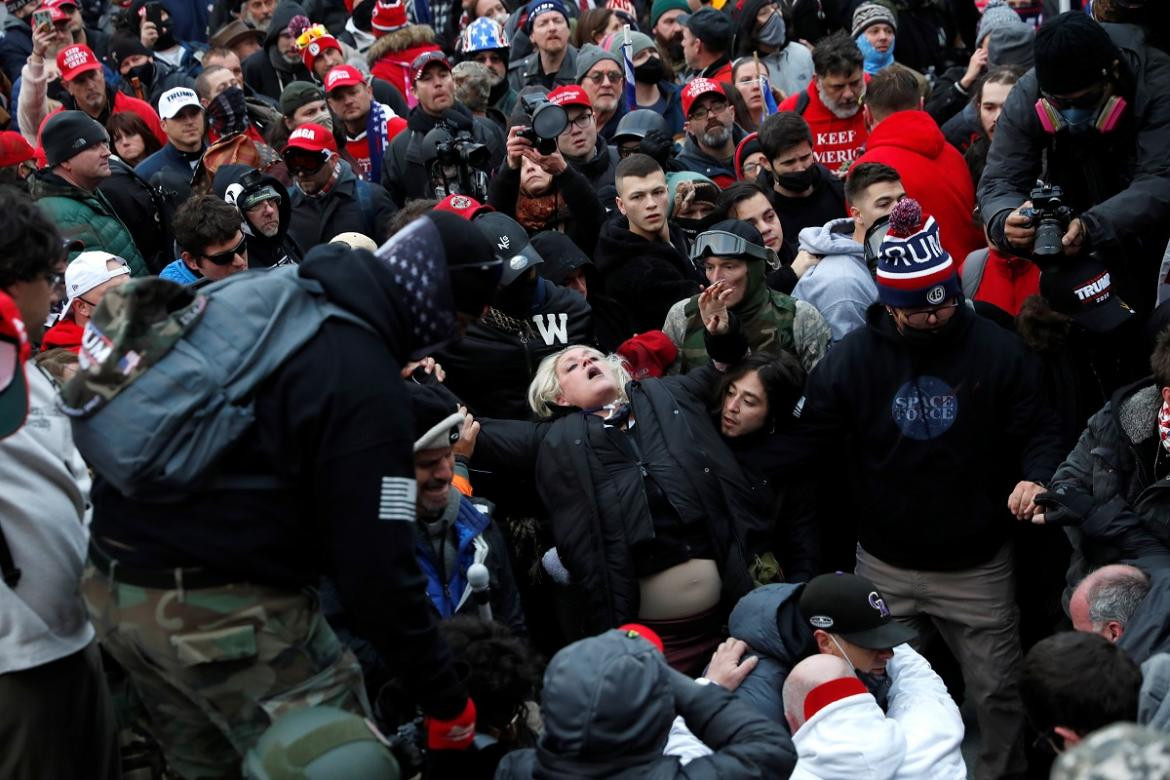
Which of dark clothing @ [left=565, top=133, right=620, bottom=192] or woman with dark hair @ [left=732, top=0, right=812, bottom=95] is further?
woman with dark hair @ [left=732, top=0, right=812, bottom=95]

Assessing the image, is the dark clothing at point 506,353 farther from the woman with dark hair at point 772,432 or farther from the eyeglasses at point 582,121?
the eyeglasses at point 582,121

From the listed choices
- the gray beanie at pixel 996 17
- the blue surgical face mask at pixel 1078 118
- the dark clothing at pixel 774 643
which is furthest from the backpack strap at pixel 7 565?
the gray beanie at pixel 996 17

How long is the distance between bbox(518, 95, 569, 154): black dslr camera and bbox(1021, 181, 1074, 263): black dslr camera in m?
1.94

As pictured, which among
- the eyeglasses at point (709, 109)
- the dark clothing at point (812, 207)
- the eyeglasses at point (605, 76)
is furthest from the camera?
the eyeglasses at point (605, 76)

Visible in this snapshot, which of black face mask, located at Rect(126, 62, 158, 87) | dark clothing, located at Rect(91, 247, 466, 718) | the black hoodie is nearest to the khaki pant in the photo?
dark clothing, located at Rect(91, 247, 466, 718)

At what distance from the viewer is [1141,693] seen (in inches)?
128

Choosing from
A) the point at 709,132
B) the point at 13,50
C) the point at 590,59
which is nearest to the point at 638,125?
the point at 709,132

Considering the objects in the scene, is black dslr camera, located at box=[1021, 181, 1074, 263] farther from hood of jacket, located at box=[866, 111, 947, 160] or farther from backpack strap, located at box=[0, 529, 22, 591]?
backpack strap, located at box=[0, 529, 22, 591]

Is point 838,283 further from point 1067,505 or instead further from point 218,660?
point 218,660

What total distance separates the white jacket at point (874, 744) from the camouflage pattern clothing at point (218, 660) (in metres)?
1.09

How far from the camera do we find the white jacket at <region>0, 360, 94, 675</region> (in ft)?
11.0

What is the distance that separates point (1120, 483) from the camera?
4.71 m

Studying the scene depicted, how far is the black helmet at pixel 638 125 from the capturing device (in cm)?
720

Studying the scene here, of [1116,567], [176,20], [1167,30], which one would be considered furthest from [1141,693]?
[176,20]
